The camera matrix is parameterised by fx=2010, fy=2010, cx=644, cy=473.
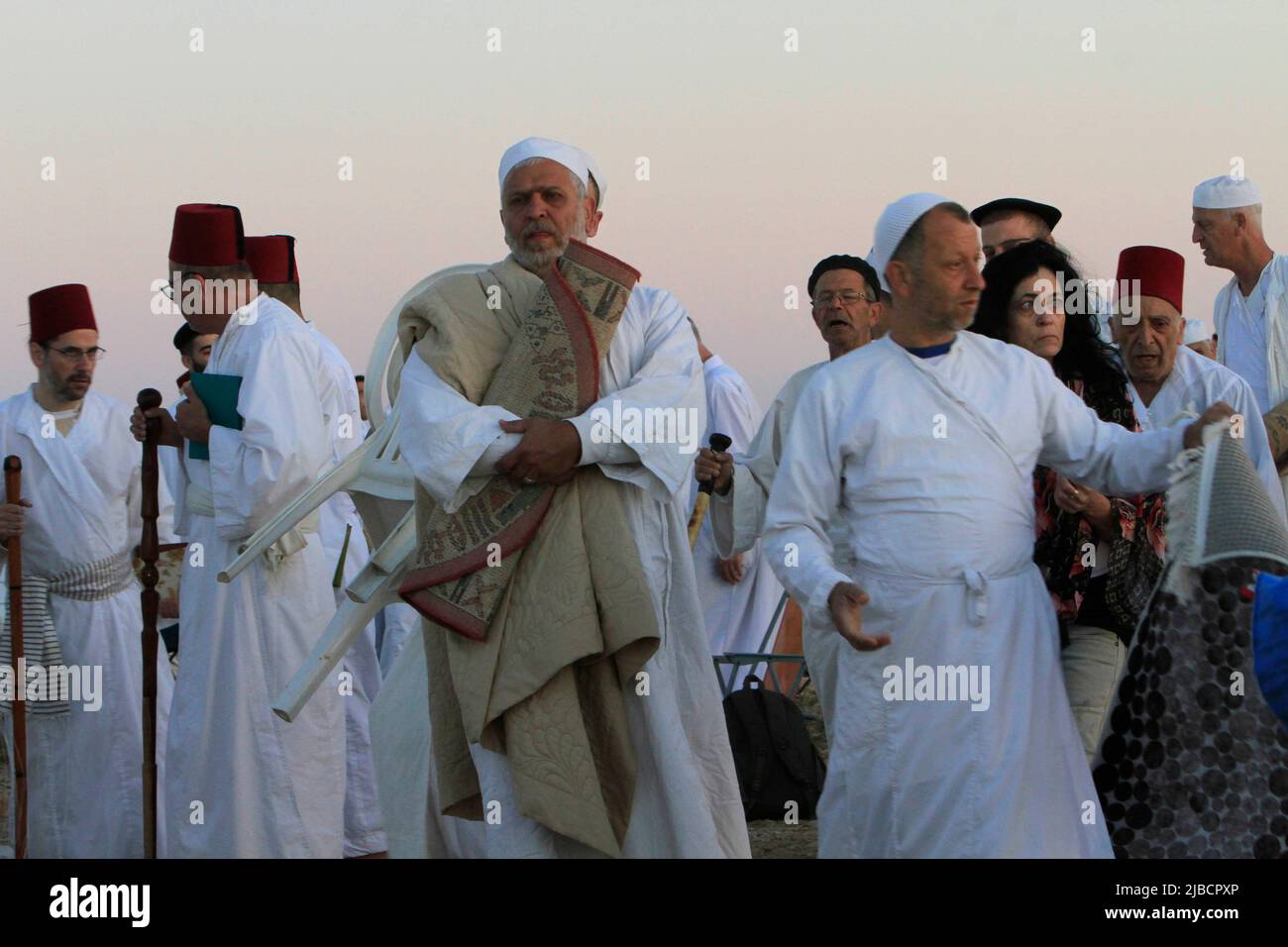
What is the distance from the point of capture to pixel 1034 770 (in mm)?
4980

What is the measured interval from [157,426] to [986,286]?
299 centimetres

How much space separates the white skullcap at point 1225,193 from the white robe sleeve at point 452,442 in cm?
397

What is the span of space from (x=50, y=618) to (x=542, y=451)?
10.3 feet

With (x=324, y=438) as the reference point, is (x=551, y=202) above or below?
above

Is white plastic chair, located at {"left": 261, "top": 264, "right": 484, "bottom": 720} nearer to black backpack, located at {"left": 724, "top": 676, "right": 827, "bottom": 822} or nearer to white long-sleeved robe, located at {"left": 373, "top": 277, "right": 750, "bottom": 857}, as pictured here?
white long-sleeved robe, located at {"left": 373, "top": 277, "right": 750, "bottom": 857}

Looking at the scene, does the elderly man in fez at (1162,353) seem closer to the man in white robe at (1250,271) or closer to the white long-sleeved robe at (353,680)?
the man in white robe at (1250,271)

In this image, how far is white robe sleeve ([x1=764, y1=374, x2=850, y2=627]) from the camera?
4.89m

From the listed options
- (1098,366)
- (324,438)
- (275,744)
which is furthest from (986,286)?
(275,744)

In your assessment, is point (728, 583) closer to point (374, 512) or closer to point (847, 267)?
point (847, 267)

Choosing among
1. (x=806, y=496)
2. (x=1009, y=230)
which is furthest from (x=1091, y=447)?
(x=1009, y=230)

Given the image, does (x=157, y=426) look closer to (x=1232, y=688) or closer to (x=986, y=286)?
(x=986, y=286)

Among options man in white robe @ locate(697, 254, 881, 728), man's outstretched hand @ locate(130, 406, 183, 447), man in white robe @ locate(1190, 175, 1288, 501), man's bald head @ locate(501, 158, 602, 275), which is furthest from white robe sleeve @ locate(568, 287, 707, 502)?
man in white robe @ locate(1190, 175, 1288, 501)

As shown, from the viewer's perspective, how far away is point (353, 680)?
852 cm
